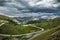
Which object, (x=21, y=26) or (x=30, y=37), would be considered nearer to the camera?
(x=30, y=37)

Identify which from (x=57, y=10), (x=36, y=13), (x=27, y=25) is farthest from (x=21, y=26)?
(x=57, y=10)

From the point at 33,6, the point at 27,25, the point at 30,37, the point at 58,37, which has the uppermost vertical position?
the point at 33,6

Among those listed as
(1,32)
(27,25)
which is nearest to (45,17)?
(27,25)

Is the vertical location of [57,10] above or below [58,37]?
above

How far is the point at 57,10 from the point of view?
16719mm

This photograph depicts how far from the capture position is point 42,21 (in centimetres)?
1711

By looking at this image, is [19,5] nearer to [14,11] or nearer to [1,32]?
[14,11]

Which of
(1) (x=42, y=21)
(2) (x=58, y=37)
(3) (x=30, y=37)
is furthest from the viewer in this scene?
(1) (x=42, y=21)

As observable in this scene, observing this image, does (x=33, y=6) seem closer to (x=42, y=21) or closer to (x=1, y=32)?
(x=42, y=21)

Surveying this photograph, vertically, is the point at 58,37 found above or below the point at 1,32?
below

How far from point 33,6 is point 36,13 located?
58 centimetres

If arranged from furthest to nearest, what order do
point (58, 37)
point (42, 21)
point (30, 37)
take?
point (42, 21) → point (30, 37) → point (58, 37)

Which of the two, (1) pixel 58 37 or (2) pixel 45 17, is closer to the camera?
(1) pixel 58 37

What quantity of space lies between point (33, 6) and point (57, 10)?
1.81m
